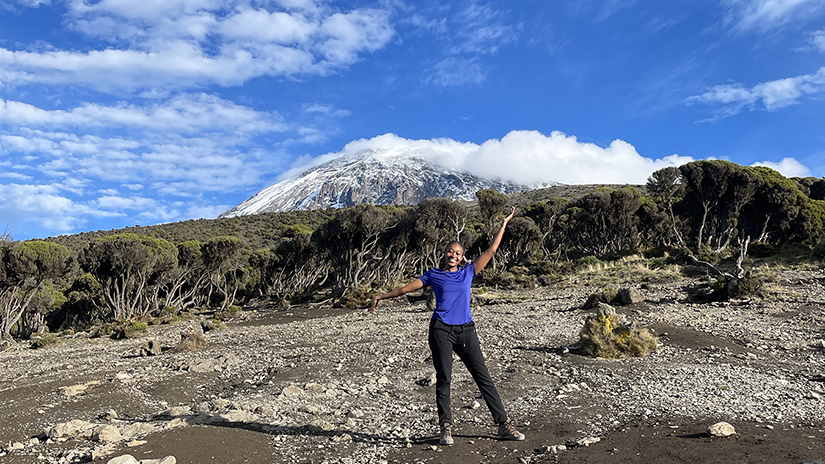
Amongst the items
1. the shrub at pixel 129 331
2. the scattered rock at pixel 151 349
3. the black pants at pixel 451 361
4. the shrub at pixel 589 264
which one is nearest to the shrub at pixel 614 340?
the black pants at pixel 451 361

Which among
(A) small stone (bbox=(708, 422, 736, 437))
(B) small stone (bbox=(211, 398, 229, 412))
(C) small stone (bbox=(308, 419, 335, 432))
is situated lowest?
(A) small stone (bbox=(708, 422, 736, 437))

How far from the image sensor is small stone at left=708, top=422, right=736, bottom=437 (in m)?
4.41

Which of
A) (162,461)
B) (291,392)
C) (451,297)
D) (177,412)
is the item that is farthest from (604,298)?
(162,461)

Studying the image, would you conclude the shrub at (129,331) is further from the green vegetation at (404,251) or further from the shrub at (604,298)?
the shrub at (604,298)

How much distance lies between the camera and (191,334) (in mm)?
14039

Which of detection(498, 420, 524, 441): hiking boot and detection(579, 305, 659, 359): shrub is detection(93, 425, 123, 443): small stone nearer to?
detection(498, 420, 524, 441): hiking boot

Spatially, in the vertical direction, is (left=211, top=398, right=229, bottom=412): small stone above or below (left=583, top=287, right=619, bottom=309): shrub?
above

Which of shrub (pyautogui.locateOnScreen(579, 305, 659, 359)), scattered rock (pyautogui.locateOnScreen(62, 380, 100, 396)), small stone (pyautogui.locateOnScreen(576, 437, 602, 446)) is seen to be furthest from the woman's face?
scattered rock (pyautogui.locateOnScreen(62, 380, 100, 396))

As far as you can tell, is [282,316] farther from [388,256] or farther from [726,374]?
[726,374]

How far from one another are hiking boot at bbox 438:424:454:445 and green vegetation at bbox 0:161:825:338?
12.7m

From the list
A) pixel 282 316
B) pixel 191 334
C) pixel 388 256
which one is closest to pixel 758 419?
pixel 191 334

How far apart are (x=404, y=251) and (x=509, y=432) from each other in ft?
109

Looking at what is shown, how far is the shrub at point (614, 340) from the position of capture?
8.63 metres

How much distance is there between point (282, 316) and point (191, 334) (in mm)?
11826
